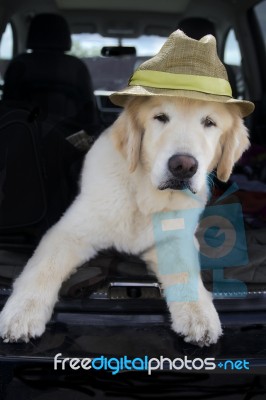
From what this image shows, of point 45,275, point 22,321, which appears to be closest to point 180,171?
point 45,275

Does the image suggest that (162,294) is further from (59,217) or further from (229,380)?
(59,217)

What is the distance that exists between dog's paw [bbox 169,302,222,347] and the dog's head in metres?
0.46

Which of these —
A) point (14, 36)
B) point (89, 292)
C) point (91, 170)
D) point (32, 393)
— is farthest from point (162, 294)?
point (14, 36)

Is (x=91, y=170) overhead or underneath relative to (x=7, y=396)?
overhead

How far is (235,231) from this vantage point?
8.63 ft

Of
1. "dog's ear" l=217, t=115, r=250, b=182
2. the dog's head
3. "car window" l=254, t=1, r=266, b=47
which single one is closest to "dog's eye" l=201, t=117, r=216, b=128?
the dog's head

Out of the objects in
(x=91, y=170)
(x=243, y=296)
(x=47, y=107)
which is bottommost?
(x=243, y=296)

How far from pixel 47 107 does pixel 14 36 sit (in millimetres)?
443

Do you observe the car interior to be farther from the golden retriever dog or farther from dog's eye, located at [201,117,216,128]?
dog's eye, located at [201,117,216,128]

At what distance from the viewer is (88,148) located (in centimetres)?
301

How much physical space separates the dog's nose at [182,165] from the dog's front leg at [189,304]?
444 millimetres

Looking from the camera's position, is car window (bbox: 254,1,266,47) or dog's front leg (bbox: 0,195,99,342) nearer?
dog's front leg (bbox: 0,195,99,342)

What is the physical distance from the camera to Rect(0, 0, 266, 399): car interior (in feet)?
6.20

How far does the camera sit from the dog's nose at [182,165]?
201cm
